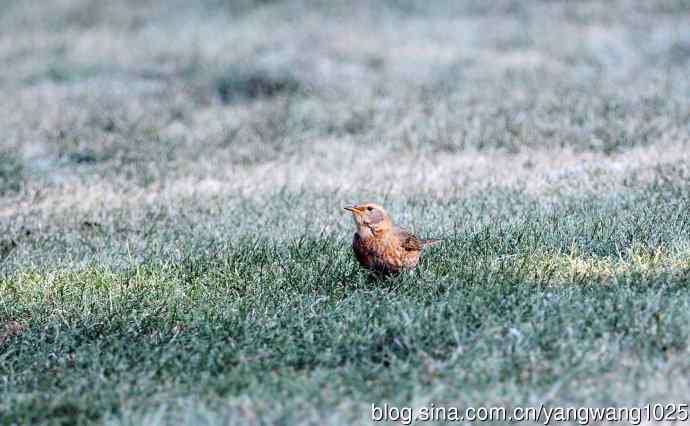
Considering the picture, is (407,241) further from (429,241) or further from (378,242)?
(429,241)

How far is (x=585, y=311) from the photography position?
212 inches

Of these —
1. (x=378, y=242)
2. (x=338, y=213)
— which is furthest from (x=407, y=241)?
(x=338, y=213)

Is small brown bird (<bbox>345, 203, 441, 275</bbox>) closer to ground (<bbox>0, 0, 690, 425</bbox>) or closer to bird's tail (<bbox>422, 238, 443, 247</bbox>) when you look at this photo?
A: ground (<bbox>0, 0, 690, 425</bbox>)

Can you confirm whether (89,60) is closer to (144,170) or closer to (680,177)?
(144,170)

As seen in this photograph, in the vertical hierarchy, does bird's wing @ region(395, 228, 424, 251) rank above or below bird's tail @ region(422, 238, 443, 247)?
above

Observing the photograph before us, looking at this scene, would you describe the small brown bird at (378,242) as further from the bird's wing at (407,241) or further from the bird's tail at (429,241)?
the bird's tail at (429,241)

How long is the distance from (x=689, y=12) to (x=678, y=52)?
9.15ft

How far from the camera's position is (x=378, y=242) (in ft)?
20.1

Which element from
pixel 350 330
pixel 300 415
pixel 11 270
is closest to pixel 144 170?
pixel 11 270

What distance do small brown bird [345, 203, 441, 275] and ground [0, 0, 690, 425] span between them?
133 mm

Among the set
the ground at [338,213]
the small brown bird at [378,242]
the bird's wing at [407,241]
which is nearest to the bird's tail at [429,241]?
the ground at [338,213]

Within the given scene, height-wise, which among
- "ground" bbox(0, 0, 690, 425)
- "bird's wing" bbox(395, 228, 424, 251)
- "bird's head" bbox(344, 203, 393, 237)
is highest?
"bird's head" bbox(344, 203, 393, 237)

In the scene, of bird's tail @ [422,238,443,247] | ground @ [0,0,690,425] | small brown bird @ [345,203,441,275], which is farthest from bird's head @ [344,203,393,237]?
bird's tail @ [422,238,443,247]

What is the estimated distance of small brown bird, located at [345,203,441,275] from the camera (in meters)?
6.12
